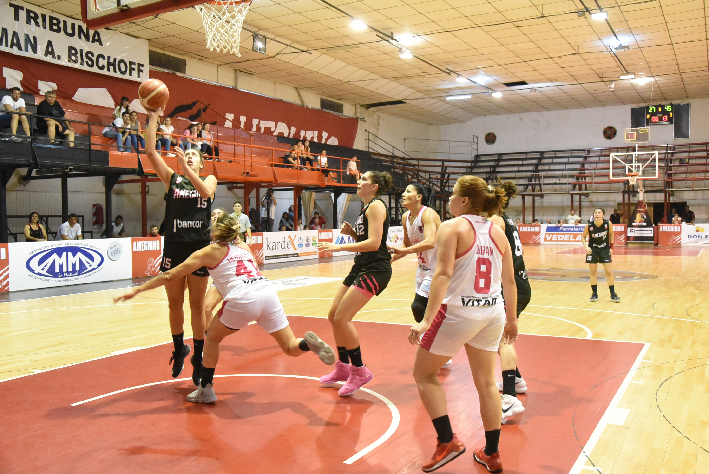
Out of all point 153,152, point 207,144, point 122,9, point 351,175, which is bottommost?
point 153,152

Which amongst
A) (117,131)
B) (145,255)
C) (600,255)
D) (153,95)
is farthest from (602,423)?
(117,131)

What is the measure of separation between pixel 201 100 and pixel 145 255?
7.79 m

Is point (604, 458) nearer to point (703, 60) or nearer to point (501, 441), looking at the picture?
point (501, 441)

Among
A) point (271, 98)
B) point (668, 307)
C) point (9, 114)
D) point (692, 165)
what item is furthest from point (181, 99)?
point (692, 165)

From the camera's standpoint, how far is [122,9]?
25.2ft

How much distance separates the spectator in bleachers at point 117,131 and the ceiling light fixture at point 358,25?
22.9 ft

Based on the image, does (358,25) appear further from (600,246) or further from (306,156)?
(600,246)

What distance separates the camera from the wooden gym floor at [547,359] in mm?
3770

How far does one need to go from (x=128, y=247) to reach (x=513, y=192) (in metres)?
11.6

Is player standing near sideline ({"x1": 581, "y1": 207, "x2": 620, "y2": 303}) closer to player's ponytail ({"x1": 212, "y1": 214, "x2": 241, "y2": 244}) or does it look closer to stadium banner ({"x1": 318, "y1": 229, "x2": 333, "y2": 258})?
player's ponytail ({"x1": 212, "y1": 214, "x2": 241, "y2": 244})

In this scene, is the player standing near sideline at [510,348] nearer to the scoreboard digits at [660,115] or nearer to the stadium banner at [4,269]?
the stadium banner at [4,269]

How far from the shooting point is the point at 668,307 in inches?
377

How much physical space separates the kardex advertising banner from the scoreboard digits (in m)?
13.0

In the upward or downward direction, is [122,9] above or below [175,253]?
above
